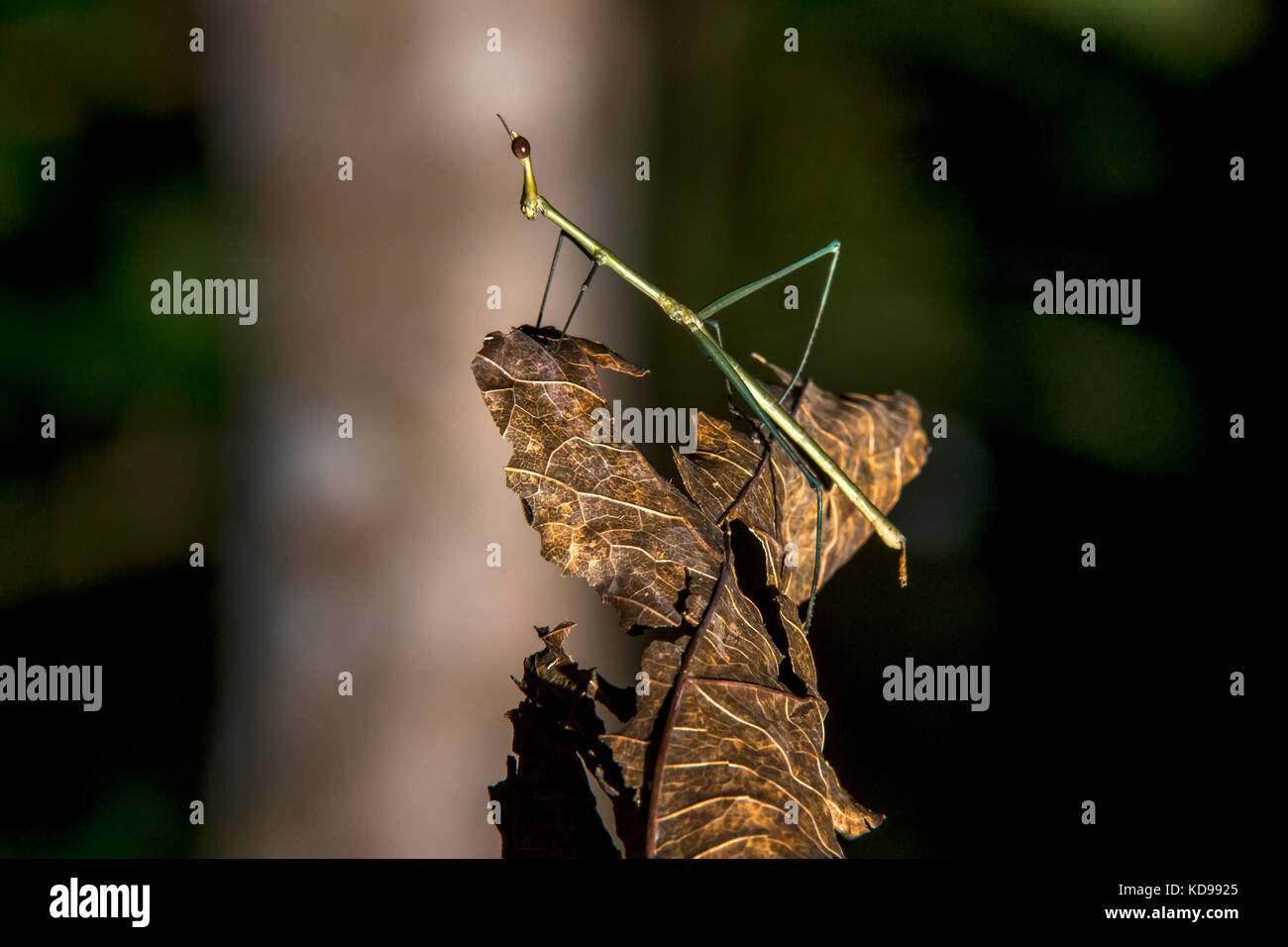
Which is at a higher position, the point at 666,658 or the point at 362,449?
the point at 362,449

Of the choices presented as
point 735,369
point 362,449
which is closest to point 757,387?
point 735,369

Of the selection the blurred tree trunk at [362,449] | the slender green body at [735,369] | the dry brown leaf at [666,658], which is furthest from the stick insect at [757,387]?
the blurred tree trunk at [362,449]

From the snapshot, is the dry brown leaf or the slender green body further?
the slender green body

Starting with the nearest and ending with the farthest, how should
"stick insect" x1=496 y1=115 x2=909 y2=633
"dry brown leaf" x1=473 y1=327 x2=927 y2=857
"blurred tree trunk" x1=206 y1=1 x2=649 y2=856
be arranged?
"dry brown leaf" x1=473 y1=327 x2=927 y2=857, "stick insect" x1=496 y1=115 x2=909 y2=633, "blurred tree trunk" x1=206 y1=1 x2=649 y2=856

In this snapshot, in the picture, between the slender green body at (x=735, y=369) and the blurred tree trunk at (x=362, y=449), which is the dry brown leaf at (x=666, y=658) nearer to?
the slender green body at (x=735, y=369)

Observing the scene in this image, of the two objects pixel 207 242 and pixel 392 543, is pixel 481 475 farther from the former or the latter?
pixel 207 242

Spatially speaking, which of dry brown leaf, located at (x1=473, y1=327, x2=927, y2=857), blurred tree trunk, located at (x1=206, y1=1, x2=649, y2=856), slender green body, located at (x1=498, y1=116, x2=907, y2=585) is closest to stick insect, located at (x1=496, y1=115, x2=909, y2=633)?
slender green body, located at (x1=498, y1=116, x2=907, y2=585)

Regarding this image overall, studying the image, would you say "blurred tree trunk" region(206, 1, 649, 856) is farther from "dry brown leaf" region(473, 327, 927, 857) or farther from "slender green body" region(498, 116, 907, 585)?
"dry brown leaf" region(473, 327, 927, 857)

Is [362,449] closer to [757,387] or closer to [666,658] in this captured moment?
[757,387]
